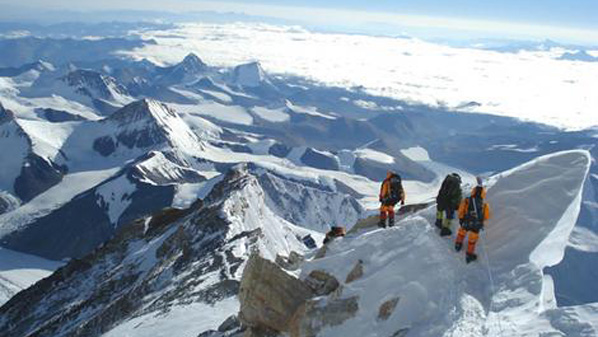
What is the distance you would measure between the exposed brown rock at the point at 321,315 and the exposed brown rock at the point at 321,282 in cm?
188

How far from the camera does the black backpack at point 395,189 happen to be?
36844mm

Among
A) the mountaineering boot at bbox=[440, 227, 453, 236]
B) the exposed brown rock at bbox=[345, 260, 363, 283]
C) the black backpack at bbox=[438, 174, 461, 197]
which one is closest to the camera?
the exposed brown rock at bbox=[345, 260, 363, 283]

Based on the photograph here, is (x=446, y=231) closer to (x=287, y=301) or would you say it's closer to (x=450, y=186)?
(x=450, y=186)

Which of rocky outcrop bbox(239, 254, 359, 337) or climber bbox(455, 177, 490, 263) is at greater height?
climber bbox(455, 177, 490, 263)

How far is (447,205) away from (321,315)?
370 inches

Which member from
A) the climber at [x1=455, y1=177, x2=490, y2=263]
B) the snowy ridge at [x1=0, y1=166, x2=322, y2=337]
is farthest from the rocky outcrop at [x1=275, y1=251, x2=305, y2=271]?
the climber at [x1=455, y1=177, x2=490, y2=263]

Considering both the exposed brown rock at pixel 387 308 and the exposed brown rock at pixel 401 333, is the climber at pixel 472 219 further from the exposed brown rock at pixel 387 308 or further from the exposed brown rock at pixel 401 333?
the exposed brown rock at pixel 401 333

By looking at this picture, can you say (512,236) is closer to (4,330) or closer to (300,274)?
(300,274)

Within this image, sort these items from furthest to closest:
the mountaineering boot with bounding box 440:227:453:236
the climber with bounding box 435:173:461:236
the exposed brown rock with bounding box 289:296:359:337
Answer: the climber with bounding box 435:173:461:236 < the mountaineering boot with bounding box 440:227:453:236 < the exposed brown rock with bounding box 289:296:359:337

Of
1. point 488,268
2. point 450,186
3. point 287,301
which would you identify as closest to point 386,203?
point 450,186

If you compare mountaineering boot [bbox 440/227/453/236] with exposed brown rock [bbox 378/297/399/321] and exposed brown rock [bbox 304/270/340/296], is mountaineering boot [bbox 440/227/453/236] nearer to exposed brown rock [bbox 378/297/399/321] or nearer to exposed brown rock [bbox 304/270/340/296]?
exposed brown rock [bbox 378/297/399/321]

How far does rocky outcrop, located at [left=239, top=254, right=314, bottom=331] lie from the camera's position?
29766mm

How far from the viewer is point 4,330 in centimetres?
8550

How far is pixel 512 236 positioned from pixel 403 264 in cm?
614
